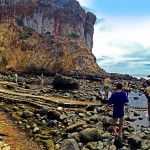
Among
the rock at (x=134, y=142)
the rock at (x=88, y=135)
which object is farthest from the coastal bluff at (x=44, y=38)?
the rock at (x=134, y=142)

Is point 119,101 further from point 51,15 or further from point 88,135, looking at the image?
point 51,15

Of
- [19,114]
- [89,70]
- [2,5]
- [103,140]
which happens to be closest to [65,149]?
[103,140]

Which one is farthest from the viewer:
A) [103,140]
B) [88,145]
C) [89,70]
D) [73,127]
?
[89,70]

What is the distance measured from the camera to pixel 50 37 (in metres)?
96.2

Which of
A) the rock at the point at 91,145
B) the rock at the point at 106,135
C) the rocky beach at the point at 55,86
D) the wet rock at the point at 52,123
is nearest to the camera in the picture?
the rock at the point at 91,145

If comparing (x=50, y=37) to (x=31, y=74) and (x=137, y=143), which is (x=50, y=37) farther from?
(x=137, y=143)

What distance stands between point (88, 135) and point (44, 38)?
82550mm

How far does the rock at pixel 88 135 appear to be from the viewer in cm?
1310

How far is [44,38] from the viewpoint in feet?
308

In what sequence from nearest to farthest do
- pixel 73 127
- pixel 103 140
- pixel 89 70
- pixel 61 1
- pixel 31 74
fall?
pixel 103 140 → pixel 73 127 → pixel 31 74 → pixel 89 70 → pixel 61 1

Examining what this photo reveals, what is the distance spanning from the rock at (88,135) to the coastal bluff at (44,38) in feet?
203

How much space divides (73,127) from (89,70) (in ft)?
267

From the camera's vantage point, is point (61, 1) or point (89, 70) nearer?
point (89, 70)

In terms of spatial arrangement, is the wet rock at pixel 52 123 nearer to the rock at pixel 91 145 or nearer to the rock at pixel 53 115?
the rock at pixel 53 115
